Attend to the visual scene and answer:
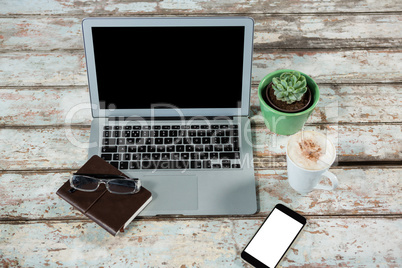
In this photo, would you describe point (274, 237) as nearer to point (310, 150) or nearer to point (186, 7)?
point (310, 150)

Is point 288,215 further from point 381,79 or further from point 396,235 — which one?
point 381,79

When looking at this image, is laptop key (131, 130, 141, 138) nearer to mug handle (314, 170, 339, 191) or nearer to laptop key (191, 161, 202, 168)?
laptop key (191, 161, 202, 168)

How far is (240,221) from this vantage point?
103 cm

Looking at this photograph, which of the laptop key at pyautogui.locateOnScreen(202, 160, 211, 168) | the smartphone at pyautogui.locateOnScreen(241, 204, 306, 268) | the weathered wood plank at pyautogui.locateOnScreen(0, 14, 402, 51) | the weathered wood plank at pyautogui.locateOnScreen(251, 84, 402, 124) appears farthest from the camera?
the weathered wood plank at pyautogui.locateOnScreen(0, 14, 402, 51)

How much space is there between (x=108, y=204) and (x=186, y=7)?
721 mm

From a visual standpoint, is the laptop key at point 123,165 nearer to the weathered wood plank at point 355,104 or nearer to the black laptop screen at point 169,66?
the black laptop screen at point 169,66

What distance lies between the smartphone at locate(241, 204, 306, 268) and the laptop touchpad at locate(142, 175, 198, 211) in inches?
6.4

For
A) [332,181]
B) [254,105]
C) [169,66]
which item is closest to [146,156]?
[169,66]

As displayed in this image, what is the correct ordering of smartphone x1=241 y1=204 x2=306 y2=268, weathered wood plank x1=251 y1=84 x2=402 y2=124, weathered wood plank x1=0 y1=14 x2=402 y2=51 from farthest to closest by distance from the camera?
1. weathered wood plank x1=0 y1=14 x2=402 y2=51
2. weathered wood plank x1=251 y1=84 x2=402 y2=124
3. smartphone x1=241 y1=204 x2=306 y2=268

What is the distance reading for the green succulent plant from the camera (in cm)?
104

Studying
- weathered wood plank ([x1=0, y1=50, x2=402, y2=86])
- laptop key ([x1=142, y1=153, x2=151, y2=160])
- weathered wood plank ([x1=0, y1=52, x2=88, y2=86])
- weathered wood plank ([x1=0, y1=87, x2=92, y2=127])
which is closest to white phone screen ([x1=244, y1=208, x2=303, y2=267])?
laptop key ([x1=142, y1=153, x2=151, y2=160])

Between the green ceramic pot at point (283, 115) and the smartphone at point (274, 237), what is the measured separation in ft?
0.67

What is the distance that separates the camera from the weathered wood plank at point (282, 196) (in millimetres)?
1041

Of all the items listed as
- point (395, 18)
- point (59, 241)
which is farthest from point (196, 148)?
point (395, 18)
